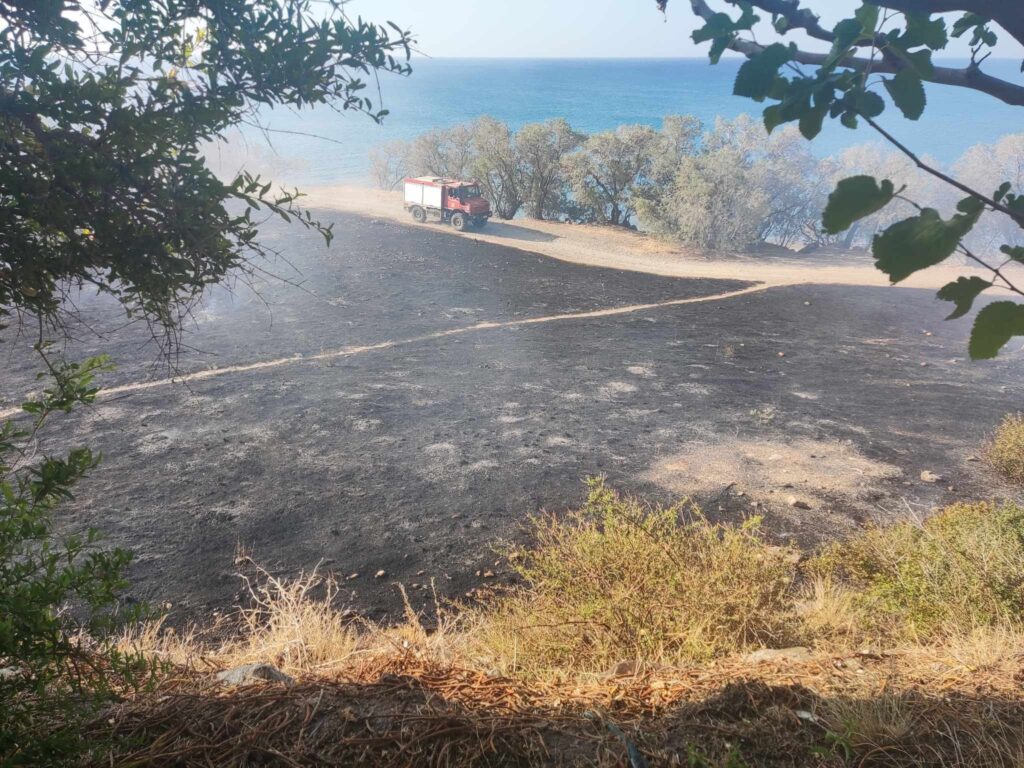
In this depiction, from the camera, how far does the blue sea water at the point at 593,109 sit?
5194 centimetres

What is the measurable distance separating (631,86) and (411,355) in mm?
106452

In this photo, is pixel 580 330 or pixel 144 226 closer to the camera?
pixel 144 226

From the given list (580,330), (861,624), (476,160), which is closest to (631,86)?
(476,160)

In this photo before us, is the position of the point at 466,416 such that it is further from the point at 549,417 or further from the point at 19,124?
the point at 19,124

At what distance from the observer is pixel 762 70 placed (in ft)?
3.73

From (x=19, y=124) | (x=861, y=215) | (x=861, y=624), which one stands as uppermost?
(x=19, y=124)

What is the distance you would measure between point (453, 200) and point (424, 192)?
3.61 ft

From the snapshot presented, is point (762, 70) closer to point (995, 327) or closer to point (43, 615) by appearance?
point (995, 327)

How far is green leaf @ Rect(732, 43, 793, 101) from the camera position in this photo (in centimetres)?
113

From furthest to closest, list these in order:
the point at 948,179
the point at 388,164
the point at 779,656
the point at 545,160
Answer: the point at 388,164 < the point at 545,160 < the point at 779,656 < the point at 948,179

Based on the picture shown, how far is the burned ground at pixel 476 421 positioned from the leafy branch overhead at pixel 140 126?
233 centimetres

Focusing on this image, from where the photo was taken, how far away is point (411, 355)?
11.5 m

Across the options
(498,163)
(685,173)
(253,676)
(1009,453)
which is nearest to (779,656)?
(253,676)

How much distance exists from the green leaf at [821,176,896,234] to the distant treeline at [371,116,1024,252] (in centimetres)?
2098
